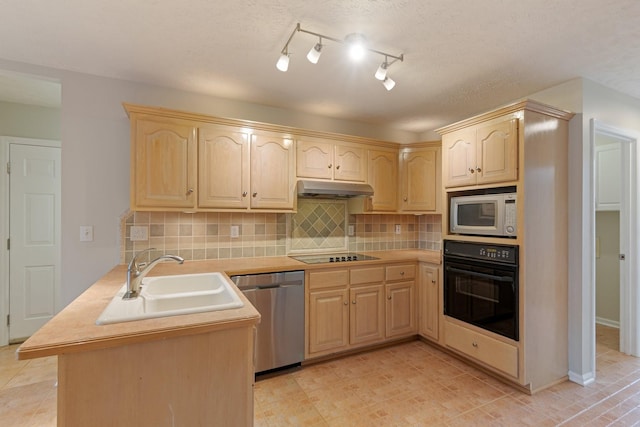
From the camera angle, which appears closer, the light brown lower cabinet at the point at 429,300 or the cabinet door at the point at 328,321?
the cabinet door at the point at 328,321

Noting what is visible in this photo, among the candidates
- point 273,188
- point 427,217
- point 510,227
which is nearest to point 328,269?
point 273,188

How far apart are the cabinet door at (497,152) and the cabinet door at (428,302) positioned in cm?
103

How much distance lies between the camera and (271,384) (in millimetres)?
2359

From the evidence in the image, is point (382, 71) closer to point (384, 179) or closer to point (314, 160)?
point (314, 160)

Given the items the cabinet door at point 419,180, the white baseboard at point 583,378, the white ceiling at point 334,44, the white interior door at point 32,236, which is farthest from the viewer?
the cabinet door at point 419,180

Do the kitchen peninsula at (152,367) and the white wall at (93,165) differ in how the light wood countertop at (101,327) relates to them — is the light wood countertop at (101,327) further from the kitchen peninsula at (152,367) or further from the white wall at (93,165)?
the white wall at (93,165)

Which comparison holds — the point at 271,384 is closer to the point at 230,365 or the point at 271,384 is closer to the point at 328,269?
the point at 328,269

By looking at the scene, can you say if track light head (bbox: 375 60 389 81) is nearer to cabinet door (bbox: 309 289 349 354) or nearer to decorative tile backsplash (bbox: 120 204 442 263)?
decorative tile backsplash (bbox: 120 204 442 263)

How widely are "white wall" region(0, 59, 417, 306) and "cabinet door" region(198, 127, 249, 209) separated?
1.88ft

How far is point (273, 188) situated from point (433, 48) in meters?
1.64

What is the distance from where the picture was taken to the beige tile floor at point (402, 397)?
76.2 inches

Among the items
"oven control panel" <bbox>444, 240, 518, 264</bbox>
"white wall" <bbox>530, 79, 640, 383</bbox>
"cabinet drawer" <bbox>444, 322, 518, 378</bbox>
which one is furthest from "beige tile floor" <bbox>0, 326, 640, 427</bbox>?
"oven control panel" <bbox>444, 240, 518, 264</bbox>

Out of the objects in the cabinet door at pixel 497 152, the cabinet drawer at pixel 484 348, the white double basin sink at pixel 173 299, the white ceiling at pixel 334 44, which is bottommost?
the cabinet drawer at pixel 484 348

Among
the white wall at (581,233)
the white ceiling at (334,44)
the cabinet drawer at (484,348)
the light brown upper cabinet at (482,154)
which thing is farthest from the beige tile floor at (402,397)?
the white ceiling at (334,44)
